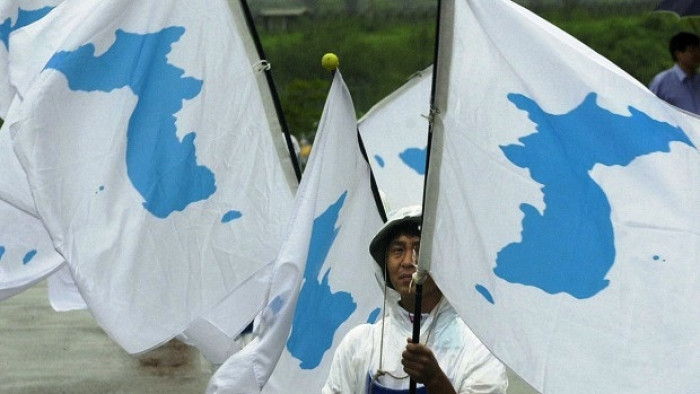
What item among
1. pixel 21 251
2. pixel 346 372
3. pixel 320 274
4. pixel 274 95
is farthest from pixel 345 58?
pixel 346 372

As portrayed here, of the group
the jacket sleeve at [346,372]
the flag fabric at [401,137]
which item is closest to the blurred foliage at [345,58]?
the flag fabric at [401,137]

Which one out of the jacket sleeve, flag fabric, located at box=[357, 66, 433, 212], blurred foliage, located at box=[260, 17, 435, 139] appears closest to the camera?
the jacket sleeve

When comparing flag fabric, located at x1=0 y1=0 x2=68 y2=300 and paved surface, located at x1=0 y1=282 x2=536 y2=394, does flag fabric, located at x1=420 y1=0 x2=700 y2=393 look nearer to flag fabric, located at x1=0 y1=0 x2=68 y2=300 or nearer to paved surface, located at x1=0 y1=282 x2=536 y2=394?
flag fabric, located at x1=0 y1=0 x2=68 y2=300

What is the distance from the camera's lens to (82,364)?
37.7 ft

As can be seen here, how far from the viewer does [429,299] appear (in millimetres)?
5934

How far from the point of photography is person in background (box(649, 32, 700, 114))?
11391mm

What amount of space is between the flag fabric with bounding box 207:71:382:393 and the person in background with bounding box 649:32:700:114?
16.0 ft

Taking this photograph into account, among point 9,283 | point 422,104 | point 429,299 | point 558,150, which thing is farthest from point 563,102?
point 422,104

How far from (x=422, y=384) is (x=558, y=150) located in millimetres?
781

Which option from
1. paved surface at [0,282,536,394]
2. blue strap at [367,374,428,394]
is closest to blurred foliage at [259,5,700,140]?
paved surface at [0,282,536,394]

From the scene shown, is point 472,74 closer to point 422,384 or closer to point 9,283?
point 422,384

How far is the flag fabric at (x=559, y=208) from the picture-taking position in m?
5.52

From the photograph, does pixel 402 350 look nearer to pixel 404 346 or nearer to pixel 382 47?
pixel 404 346

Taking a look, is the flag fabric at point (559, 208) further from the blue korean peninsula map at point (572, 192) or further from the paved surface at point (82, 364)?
the paved surface at point (82, 364)
